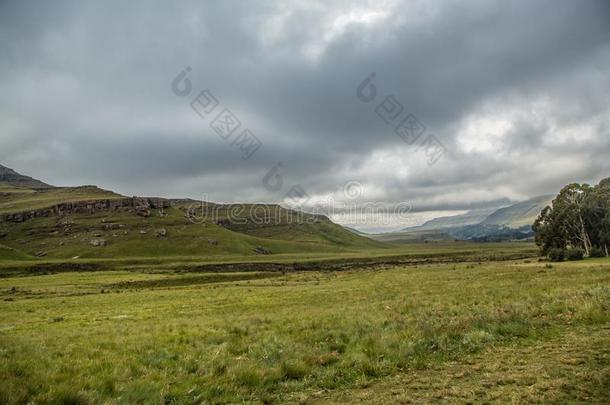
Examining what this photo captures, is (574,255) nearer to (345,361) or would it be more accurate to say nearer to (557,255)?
(557,255)

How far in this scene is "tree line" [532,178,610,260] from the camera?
69.4 metres

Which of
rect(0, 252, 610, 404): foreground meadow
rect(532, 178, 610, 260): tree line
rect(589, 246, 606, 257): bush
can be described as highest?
rect(532, 178, 610, 260): tree line

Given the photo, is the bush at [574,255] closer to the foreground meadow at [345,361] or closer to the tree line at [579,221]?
the tree line at [579,221]

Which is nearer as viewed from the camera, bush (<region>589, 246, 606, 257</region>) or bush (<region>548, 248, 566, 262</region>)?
bush (<region>548, 248, 566, 262</region>)

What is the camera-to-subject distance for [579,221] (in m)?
73.1

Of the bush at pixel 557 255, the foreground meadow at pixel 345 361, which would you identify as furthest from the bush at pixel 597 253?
the foreground meadow at pixel 345 361

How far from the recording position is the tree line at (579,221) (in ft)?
228

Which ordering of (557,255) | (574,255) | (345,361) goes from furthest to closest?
(557,255)
(574,255)
(345,361)

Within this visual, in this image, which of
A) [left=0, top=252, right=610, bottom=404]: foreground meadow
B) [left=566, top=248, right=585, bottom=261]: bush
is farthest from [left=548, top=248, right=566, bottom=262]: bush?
[left=0, top=252, right=610, bottom=404]: foreground meadow

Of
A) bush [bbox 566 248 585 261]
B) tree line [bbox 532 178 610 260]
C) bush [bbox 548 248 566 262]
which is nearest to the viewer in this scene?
bush [bbox 566 248 585 261]

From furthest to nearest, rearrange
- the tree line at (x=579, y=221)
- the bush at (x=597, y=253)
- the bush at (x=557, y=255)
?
the tree line at (x=579, y=221)
the bush at (x=597, y=253)
the bush at (x=557, y=255)

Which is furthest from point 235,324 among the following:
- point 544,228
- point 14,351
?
point 544,228

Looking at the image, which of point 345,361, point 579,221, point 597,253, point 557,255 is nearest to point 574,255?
point 557,255

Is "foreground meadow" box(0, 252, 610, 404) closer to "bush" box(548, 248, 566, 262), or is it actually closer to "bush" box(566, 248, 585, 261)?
"bush" box(566, 248, 585, 261)
